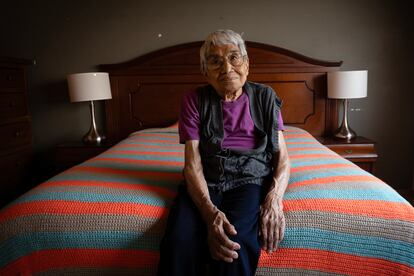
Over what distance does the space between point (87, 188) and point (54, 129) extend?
2160 mm

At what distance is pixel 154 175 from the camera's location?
1.51 m

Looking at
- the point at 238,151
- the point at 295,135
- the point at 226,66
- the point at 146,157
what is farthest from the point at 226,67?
the point at 295,135

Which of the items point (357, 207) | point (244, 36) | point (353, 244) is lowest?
point (353, 244)

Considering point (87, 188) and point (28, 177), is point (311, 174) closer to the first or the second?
point (87, 188)

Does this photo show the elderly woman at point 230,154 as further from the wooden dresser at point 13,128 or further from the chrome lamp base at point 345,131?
the wooden dresser at point 13,128

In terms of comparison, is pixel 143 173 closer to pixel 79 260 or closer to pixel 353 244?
pixel 79 260

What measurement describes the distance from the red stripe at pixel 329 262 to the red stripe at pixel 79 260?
1.40 feet

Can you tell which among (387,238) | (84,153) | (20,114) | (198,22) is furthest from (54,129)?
(387,238)

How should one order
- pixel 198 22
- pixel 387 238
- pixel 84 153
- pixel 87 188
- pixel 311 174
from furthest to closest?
pixel 198 22, pixel 84 153, pixel 311 174, pixel 87 188, pixel 387 238

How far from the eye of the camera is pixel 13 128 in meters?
2.70

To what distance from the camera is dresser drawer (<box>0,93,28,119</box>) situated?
8.40ft

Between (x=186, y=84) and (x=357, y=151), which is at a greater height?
(x=186, y=84)

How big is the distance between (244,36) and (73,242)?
A: 7.95ft

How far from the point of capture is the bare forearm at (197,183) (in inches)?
42.7
